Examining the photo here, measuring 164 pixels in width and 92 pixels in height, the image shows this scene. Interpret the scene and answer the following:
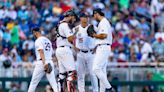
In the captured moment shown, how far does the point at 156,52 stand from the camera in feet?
99.9


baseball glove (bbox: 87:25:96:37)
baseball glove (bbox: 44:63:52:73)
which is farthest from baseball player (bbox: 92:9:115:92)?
baseball glove (bbox: 44:63:52:73)

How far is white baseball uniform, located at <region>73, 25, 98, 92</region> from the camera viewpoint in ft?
75.8

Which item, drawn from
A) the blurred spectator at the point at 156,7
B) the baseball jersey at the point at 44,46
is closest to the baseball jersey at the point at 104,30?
the baseball jersey at the point at 44,46

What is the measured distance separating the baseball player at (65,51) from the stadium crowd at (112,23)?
18.4ft

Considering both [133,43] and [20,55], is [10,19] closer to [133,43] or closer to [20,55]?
[20,55]

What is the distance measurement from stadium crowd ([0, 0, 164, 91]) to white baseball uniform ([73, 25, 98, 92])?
549 cm

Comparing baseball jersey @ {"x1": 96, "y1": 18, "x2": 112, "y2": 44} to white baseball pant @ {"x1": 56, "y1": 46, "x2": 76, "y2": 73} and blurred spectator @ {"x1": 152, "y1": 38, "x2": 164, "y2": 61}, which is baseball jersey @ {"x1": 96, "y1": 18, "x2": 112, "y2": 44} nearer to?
white baseball pant @ {"x1": 56, "y1": 46, "x2": 76, "y2": 73}

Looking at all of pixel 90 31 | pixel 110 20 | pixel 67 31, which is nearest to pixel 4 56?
pixel 110 20

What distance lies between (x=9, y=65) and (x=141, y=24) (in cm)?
716

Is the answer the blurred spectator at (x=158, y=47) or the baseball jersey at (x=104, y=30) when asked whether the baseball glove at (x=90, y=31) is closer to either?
the baseball jersey at (x=104, y=30)

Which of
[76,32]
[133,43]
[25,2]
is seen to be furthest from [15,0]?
[76,32]

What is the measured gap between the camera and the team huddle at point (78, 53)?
22.2m

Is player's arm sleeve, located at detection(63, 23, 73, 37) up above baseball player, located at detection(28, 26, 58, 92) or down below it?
above

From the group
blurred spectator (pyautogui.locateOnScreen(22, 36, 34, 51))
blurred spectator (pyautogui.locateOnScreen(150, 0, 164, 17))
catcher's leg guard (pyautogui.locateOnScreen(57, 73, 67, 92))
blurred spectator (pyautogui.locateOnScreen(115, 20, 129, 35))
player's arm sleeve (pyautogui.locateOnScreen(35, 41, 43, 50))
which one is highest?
blurred spectator (pyautogui.locateOnScreen(150, 0, 164, 17))
